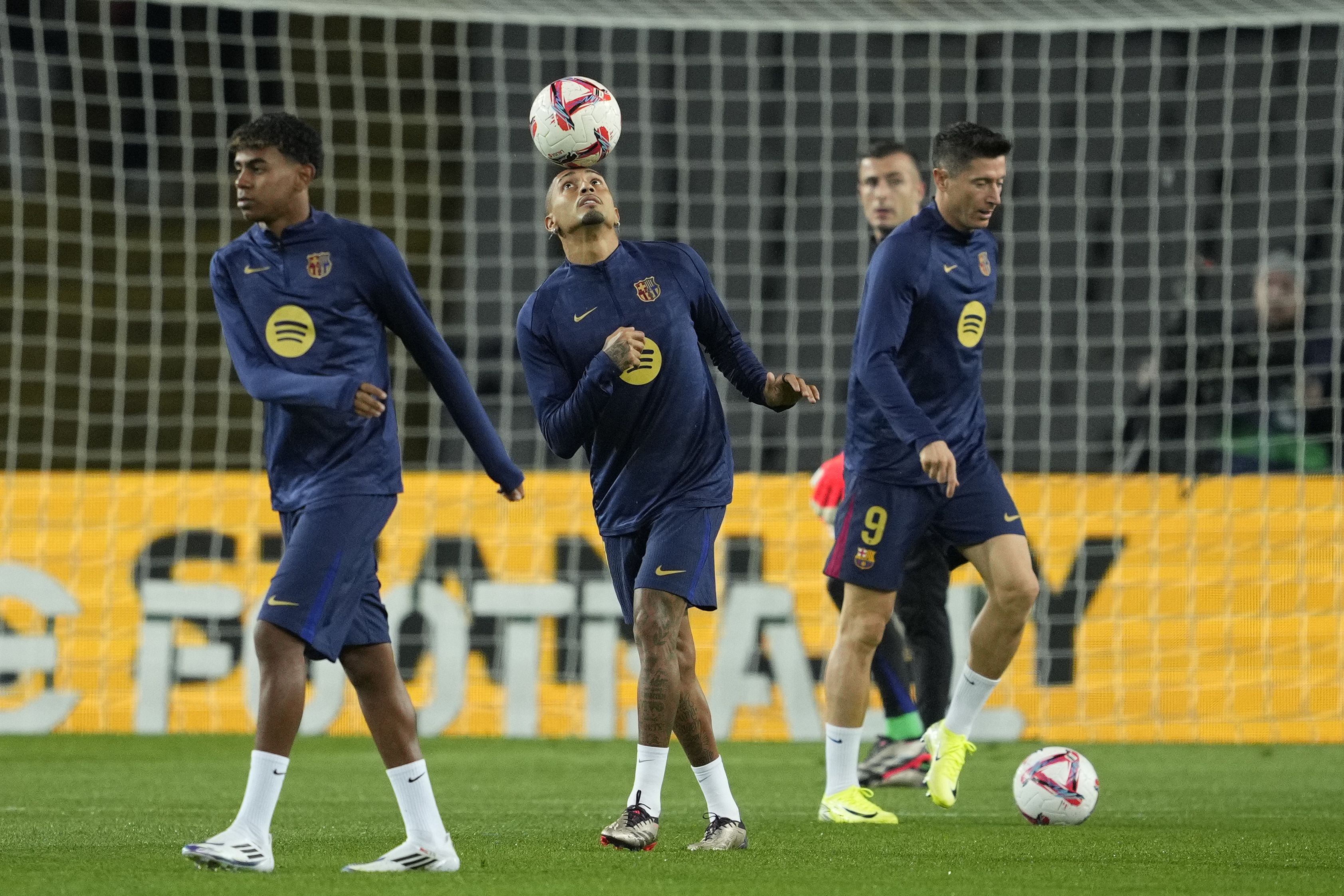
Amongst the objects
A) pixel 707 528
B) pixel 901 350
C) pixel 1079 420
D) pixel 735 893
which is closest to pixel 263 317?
pixel 707 528

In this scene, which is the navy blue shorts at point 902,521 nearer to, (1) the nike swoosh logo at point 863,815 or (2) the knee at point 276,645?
(1) the nike swoosh logo at point 863,815

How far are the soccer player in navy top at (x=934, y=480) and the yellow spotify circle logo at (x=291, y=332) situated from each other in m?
1.93

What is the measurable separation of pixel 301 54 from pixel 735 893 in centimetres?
1151

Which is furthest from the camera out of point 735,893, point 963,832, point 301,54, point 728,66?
point 301,54

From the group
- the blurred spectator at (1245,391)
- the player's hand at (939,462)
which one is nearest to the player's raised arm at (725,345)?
the player's hand at (939,462)

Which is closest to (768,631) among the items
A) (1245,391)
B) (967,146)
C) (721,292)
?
(1245,391)

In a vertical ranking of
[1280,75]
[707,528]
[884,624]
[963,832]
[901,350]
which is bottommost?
[963,832]

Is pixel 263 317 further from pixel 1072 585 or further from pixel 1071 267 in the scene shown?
pixel 1071 267

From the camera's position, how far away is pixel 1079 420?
11.1 m

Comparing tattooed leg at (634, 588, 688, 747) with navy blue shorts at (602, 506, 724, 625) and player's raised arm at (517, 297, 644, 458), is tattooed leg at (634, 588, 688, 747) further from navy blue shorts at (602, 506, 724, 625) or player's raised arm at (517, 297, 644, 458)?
player's raised arm at (517, 297, 644, 458)

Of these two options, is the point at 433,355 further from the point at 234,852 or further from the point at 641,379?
the point at 234,852

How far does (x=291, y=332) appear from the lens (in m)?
4.25

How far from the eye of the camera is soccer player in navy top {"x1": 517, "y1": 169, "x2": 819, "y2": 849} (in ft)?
15.1

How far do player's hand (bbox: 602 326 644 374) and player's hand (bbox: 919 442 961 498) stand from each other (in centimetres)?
116
